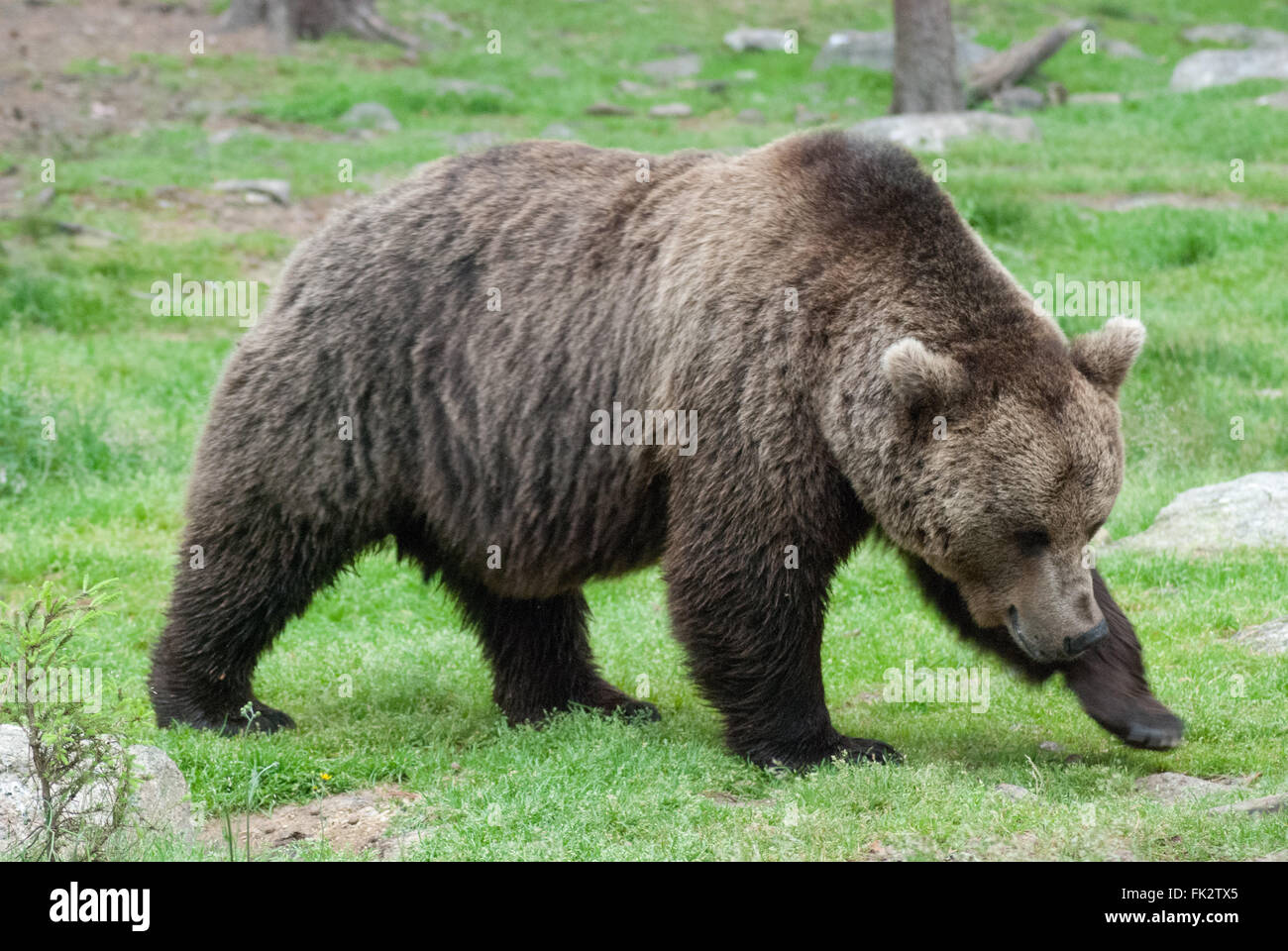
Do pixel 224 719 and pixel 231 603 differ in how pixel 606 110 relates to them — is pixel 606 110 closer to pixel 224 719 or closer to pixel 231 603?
pixel 231 603

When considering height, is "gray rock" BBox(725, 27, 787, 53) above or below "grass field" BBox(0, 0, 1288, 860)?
above

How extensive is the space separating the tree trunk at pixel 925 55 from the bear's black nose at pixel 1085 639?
55.1ft

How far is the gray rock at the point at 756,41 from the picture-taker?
27062 millimetres

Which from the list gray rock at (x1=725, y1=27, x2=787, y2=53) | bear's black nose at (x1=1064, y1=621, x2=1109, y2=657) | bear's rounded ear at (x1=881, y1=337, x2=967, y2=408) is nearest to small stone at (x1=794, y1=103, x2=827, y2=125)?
gray rock at (x1=725, y1=27, x2=787, y2=53)

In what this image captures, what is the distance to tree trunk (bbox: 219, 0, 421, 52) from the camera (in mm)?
25750

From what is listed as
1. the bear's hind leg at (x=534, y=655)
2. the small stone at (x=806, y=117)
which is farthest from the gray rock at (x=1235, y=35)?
the bear's hind leg at (x=534, y=655)

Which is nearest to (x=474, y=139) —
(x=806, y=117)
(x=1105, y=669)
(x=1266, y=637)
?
(x=806, y=117)

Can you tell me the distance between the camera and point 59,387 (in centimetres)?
1182

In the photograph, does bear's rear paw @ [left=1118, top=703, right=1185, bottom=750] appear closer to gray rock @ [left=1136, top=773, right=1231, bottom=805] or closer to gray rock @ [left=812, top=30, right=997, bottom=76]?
gray rock @ [left=1136, top=773, right=1231, bottom=805]

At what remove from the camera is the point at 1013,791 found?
18.9 feet

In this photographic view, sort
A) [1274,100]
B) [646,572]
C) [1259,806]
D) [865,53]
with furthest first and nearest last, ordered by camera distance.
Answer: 1. [865,53]
2. [1274,100]
3. [646,572]
4. [1259,806]

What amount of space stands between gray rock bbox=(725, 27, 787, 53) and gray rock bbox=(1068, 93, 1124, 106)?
5.30 meters

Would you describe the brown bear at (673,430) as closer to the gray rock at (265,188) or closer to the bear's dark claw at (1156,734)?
the bear's dark claw at (1156,734)

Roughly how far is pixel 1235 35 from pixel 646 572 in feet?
79.7
